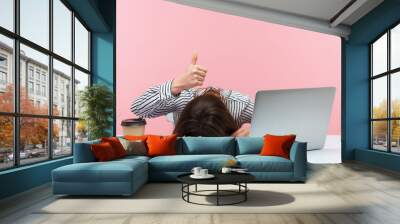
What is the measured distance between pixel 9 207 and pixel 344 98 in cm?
758

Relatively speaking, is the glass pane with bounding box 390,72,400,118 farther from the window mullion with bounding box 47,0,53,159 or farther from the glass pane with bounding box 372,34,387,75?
the window mullion with bounding box 47,0,53,159

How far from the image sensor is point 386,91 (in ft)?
26.5

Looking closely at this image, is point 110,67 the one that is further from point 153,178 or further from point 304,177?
point 304,177

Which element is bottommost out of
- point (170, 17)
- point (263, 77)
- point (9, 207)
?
point (9, 207)

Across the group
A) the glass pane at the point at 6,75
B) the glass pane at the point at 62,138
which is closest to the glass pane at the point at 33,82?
the glass pane at the point at 6,75

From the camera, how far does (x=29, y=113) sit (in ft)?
17.4

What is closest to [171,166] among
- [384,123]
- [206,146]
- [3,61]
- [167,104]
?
[206,146]

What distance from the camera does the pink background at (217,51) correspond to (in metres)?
9.08

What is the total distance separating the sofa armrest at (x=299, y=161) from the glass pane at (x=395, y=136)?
2841 millimetres

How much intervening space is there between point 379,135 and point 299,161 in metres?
3.75

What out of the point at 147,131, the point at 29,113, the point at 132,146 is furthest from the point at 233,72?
the point at 29,113

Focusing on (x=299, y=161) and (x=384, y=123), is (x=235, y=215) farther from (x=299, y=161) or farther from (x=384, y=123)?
(x=384, y=123)

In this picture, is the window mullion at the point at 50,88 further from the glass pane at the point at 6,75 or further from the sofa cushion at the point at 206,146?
the sofa cushion at the point at 206,146

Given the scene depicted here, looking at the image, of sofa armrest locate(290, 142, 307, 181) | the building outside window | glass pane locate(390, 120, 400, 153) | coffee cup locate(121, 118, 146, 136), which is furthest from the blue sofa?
glass pane locate(390, 120, 400, 153)
